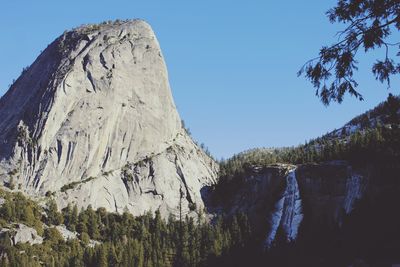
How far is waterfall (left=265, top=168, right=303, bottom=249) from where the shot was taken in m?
137

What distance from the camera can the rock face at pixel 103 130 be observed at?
141 m

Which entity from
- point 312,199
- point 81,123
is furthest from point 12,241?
point 312,199

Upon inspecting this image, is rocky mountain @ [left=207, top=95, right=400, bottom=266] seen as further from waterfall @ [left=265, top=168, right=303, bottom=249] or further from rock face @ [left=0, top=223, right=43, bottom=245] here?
rock face @ [left=0, top=223, right=43, bottom=245]

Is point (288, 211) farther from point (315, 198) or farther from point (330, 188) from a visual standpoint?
point (330, 188)

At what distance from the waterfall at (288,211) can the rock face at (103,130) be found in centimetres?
2140

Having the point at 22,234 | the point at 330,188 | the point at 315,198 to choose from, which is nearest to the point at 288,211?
the point at 315,198

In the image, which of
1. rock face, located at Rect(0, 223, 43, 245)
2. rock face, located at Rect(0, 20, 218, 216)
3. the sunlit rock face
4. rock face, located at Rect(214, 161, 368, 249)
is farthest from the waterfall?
rock face, located at Rect(0, 223, 43, 245)

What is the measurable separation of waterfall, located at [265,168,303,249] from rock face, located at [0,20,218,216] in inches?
842

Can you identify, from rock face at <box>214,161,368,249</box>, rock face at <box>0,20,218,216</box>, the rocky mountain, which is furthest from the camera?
rock face at <box>0,20,218,216</box>

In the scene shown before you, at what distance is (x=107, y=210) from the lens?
140250 mm

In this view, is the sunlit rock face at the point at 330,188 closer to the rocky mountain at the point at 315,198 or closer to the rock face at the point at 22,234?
the rocky mountain at the point at 315,198

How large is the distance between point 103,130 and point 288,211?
4835 centimetres

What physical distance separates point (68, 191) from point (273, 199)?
46.8 metres

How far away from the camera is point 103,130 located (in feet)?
493
